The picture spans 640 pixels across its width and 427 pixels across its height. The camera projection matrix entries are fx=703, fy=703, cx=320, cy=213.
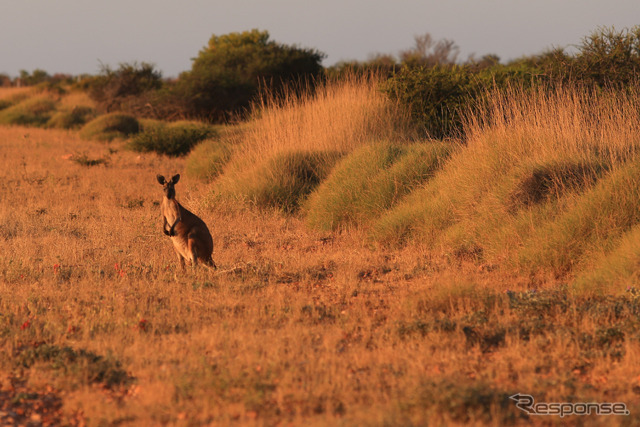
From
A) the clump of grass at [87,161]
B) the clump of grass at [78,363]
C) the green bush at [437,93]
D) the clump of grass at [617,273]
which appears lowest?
the clump of grass at [617,273]

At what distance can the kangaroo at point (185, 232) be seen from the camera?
7293mm

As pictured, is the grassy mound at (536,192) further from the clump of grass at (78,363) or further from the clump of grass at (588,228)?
the clump of grass at (78,363)

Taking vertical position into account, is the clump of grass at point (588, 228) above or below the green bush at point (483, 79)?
below

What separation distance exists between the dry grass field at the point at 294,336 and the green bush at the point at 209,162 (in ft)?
15.0

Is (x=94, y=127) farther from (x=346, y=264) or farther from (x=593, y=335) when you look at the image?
(x=593, y=335)

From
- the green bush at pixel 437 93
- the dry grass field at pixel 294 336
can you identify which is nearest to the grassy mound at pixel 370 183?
the dry grass field at pixel 294 336

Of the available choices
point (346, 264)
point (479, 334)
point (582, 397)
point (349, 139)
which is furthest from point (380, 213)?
point (582, 397)

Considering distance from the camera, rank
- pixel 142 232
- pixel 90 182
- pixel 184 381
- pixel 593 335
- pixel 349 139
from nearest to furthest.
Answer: pixel 184 381 → pixel 593 335 → pixel 142 232 → pixel 349 139 → pixel 90 182

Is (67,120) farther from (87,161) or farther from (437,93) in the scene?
(437,93)

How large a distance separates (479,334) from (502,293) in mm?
1165

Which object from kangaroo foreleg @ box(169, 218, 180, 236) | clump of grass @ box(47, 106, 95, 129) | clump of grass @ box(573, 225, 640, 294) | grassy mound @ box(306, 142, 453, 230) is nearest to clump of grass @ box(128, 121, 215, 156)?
clump of grass @ box(47, 106, 95, 129)

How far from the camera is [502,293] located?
651cm

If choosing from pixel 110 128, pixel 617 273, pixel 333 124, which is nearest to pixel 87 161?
pixel 333 124

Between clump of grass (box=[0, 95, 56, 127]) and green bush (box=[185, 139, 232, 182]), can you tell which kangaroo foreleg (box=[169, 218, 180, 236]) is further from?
clump of grass (box=[0, 95, 56, 127])
